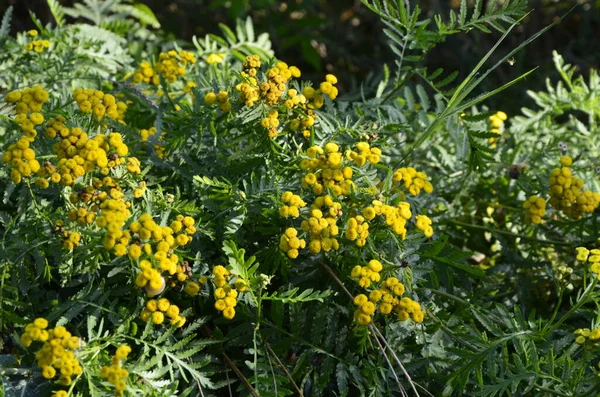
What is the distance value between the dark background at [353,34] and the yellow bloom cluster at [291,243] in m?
2.56

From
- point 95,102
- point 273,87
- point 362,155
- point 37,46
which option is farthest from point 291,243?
point 37,46

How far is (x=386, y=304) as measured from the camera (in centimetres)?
195

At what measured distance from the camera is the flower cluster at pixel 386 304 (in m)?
1.95

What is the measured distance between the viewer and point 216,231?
2.28 metres

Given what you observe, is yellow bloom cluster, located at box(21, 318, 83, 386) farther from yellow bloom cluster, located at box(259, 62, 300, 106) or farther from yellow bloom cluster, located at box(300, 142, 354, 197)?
yellow bloom cluster, located at box(259, 62, 300, 106)

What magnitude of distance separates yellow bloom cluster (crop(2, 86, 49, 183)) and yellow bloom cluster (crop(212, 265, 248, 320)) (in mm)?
503

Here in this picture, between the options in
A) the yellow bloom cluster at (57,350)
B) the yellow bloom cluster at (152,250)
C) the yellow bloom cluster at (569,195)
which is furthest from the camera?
the yellow bloom cluster at (569,195)

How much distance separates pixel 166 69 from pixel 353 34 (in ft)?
7.82

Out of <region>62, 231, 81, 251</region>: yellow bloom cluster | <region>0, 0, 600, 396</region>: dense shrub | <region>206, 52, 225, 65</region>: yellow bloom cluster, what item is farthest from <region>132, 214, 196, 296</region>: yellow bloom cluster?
<region>206, 52, 225, 65</region>: yellow bloom cluster

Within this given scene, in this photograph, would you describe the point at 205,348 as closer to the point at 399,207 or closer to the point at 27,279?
the point at 27,279

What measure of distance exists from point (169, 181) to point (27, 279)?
54 cm

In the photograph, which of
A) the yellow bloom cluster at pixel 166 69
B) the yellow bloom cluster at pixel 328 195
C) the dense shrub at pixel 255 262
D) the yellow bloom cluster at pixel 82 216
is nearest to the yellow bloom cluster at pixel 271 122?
the dense shrub at pixel 255 262

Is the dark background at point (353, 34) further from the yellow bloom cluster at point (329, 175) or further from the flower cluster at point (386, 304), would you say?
the flower cluster at point (386, 304)

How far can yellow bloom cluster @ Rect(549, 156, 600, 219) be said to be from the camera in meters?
2.40
